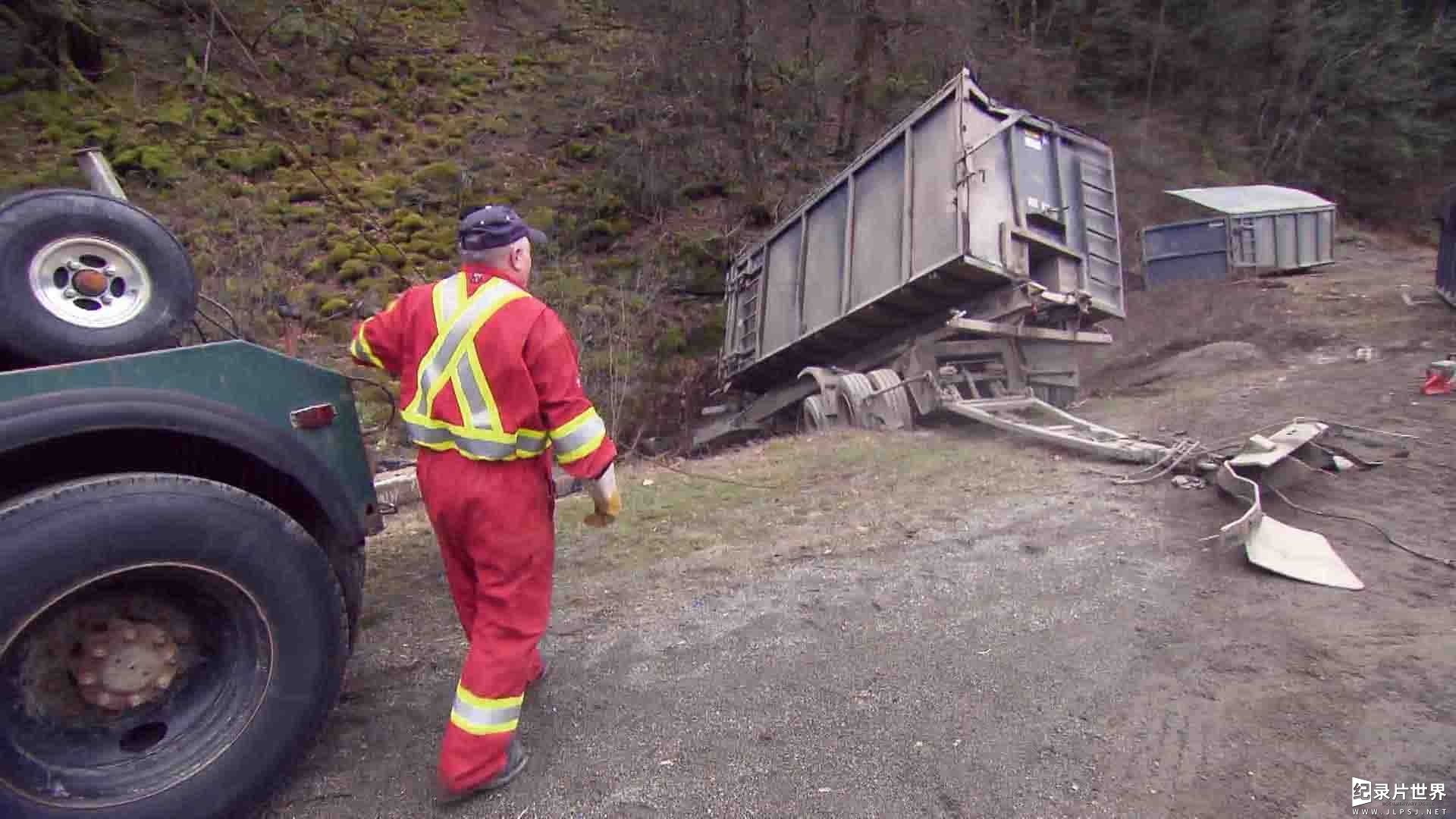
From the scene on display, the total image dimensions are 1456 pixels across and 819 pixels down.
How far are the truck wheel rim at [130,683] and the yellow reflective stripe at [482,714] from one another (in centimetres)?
47

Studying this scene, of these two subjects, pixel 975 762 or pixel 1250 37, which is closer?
pixel 975 762

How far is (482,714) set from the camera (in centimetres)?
240

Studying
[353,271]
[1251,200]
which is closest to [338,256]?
[353,271]

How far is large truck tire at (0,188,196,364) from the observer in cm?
225

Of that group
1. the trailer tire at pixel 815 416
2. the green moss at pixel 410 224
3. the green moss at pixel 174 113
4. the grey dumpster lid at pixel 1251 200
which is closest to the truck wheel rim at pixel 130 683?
the trailer tire at pixel 815 416

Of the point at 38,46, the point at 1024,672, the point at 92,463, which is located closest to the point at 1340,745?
the point at 1024,672

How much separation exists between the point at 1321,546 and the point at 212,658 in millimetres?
4010

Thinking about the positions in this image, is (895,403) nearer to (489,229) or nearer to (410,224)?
(489,229)

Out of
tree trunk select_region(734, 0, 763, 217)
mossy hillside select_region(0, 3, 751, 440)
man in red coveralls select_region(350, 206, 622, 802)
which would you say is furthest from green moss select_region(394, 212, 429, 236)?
man in red coveralls select_region(350, 206, 622, 802)

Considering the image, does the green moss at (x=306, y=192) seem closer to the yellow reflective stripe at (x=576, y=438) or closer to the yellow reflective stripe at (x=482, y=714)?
the yellow reflective stripe at (x=576, y=438)

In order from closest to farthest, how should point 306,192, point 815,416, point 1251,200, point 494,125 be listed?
point 815,416 < point 306,192 < point 1251,200 < point 494,125

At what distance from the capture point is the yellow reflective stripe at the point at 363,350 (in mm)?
2650

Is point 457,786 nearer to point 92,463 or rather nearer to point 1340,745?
point 92,463

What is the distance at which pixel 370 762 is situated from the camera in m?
2.59
